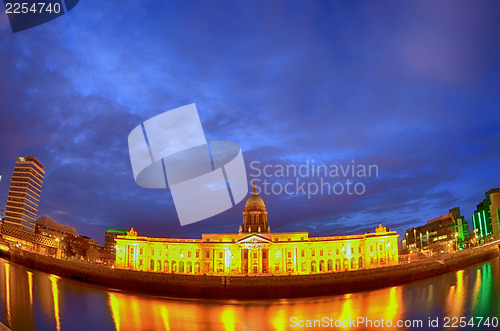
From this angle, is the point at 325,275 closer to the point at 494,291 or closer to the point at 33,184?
the point at 494,291

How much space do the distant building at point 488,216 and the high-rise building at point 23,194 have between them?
481 ft

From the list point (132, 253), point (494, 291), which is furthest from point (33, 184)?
point (494, 291)

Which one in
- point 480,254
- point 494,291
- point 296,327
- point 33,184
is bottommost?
point 296,327

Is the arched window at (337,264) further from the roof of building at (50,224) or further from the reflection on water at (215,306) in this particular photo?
the roof of building at (50,224)

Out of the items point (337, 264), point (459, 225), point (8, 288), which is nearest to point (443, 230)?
point (459, 225)

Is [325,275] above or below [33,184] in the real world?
below

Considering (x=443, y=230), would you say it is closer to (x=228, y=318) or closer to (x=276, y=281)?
(x=276, y=281)

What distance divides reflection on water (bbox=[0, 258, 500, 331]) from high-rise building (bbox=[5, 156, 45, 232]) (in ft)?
317

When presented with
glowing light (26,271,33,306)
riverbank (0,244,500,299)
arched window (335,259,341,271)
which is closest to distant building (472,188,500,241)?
arched window (335,259,341,271)

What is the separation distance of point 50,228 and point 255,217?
295 feet

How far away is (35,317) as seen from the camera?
31219mm

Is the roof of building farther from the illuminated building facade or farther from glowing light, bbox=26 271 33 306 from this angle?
glowing light, bbox=26 271 33 306

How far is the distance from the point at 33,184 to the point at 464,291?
467 ft

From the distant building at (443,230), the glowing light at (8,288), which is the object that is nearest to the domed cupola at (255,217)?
the distant building at (443,230)
